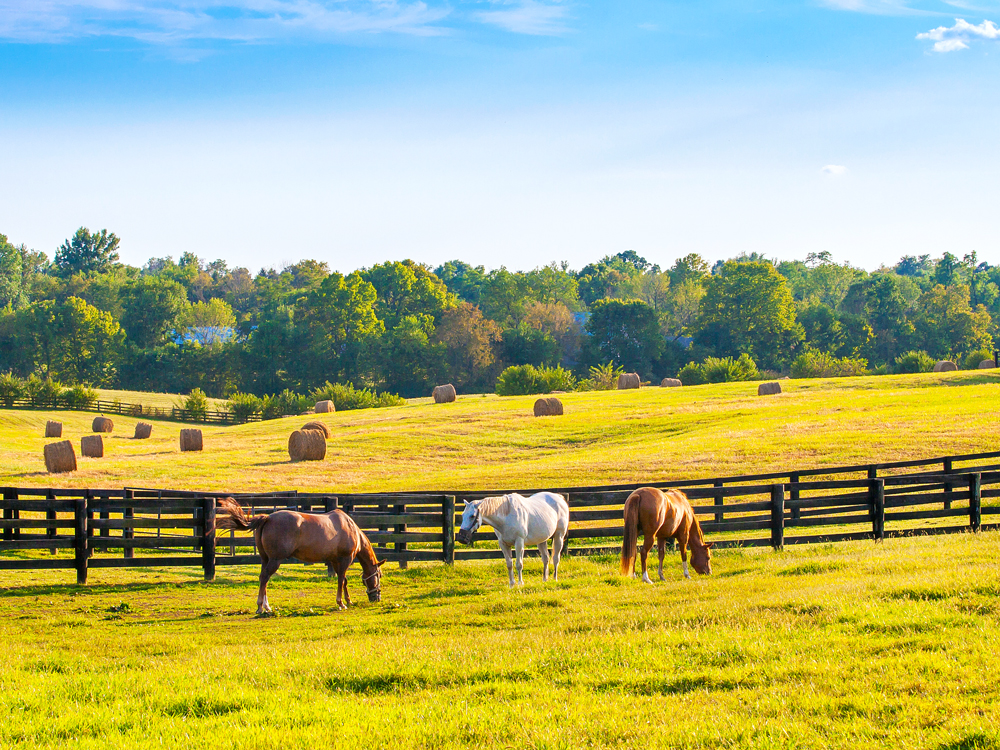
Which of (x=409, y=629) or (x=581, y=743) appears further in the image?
(x=409, y=629)

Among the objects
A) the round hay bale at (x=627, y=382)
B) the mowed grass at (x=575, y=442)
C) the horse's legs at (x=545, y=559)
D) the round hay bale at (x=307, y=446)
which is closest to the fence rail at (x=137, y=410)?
the mowed grass at (x=575, y=442)

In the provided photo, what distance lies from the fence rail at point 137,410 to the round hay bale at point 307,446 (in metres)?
37.1

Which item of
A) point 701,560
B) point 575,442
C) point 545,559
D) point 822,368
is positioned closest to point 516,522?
point 545,559

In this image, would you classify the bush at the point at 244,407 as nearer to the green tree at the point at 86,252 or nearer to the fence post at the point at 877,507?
the fence post at the point at 877,507

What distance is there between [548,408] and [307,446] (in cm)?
1669

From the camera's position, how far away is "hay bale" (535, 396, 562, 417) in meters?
50.0

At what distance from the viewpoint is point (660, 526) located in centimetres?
1278

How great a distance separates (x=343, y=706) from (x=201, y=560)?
8.65 metres

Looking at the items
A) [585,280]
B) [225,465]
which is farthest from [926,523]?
[585,280]

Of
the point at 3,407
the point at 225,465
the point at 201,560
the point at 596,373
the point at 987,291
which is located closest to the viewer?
the point at 201,560

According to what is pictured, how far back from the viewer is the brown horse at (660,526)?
41.0ft

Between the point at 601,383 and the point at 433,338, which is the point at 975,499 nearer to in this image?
the point at 601,383

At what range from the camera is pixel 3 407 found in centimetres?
6856

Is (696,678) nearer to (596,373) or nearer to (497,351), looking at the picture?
(596,373)
